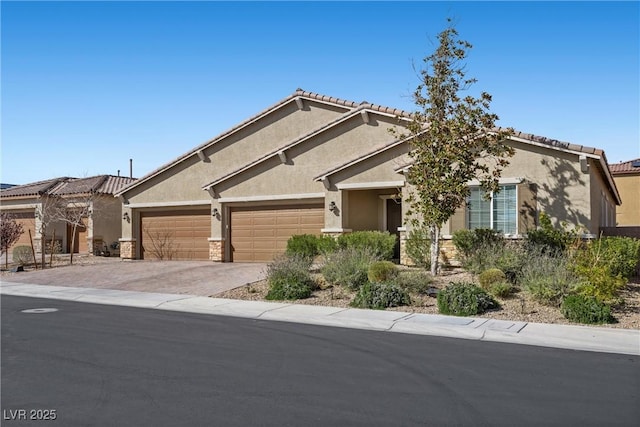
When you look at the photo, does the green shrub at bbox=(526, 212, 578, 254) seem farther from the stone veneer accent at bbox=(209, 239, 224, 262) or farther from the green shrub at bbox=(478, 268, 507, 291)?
the stone veneer accent at bbox=(209, 239, 224, 262)

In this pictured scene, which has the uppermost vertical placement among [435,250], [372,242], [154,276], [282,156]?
[282,156]

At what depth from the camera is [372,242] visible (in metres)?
19.2

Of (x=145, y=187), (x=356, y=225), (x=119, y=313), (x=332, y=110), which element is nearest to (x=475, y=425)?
(x=119, y=313)

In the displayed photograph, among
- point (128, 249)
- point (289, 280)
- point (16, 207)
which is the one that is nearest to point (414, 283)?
point (289, 280)

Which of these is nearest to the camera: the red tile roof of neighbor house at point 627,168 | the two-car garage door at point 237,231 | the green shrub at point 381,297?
the green shrub at point 381,297

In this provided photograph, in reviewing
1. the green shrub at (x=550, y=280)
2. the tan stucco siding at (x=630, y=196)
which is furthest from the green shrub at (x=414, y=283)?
the tan stucco siding at (x=630, y=196)

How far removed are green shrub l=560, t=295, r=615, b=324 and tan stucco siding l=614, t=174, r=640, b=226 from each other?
25.9 metres

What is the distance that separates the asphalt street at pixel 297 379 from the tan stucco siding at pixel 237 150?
15175mm

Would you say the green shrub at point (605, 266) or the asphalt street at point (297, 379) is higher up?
the green shrub at point (605, 266)

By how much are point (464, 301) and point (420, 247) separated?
587 cm

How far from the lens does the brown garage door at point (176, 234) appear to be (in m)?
26.0

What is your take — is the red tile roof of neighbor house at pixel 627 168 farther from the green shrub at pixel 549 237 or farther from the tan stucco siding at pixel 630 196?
the green shrub at pixel 549 237

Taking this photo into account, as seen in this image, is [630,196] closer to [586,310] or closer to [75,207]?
[586,310]

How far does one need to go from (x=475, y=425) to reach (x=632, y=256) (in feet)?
38.4
